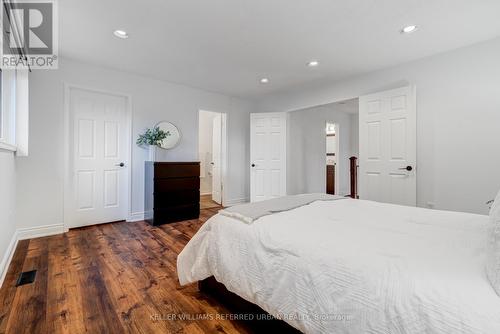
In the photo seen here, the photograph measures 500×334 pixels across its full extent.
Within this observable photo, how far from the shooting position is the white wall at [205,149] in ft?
20.9

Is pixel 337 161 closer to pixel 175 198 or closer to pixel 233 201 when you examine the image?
pixel 233 201

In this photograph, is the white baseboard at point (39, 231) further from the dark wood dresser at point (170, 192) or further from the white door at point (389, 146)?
the white door at point (389, 146)

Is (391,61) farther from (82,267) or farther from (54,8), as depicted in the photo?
(82,267)

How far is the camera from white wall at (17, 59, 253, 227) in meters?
2.99

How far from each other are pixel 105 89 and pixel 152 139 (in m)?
0.98

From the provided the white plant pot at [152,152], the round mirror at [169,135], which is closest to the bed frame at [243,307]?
the white plant pot at [152,152]

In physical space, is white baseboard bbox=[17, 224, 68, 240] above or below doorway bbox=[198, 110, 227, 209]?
below

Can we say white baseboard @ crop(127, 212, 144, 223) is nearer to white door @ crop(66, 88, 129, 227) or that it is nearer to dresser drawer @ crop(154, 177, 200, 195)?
white door @ crop(66, 88, 129, 227)

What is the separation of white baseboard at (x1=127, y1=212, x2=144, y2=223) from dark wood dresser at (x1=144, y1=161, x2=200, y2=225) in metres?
0.07

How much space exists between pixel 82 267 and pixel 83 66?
2.74 metres

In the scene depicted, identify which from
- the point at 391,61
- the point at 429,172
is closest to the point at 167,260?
the point at 429,172

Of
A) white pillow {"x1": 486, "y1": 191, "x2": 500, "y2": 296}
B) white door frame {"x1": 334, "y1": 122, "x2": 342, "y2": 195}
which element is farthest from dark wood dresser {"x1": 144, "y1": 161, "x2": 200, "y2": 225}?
white door frame {"x1": 334, "y1": 122, "x2": 342, "y2": 195}

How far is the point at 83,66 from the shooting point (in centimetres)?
330

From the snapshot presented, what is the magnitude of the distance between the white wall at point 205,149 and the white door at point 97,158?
2.74 m
